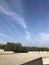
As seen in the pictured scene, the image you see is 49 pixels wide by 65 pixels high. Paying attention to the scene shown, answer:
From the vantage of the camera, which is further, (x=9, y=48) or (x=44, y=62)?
(x=9, y=48)

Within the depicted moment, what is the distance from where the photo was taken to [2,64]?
423cm

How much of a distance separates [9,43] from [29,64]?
3753cm

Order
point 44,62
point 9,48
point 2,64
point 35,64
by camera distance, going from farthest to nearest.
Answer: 1. point 9,48
2. point 2,64
3. point 35,64
4. point 44,62

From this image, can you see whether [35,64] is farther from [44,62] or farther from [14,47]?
[14,47]

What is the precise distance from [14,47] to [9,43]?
3.53 meters

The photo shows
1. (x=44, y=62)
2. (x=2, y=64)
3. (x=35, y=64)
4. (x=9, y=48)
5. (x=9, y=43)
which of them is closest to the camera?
(x=44, y=62)

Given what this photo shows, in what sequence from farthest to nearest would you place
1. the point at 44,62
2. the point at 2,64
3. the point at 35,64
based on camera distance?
1. the point at 2,64
2. the point at 35,64
3. the point at 44,62

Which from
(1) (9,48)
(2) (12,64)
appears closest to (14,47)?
(1) (9,48)

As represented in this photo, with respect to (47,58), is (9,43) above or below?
above

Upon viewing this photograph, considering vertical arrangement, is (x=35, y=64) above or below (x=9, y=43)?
below

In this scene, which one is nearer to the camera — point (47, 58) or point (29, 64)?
point (47, 58)

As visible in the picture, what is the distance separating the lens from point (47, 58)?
3.43m

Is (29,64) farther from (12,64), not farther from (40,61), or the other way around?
(12,64)

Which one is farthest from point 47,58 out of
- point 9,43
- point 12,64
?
point 9,43
